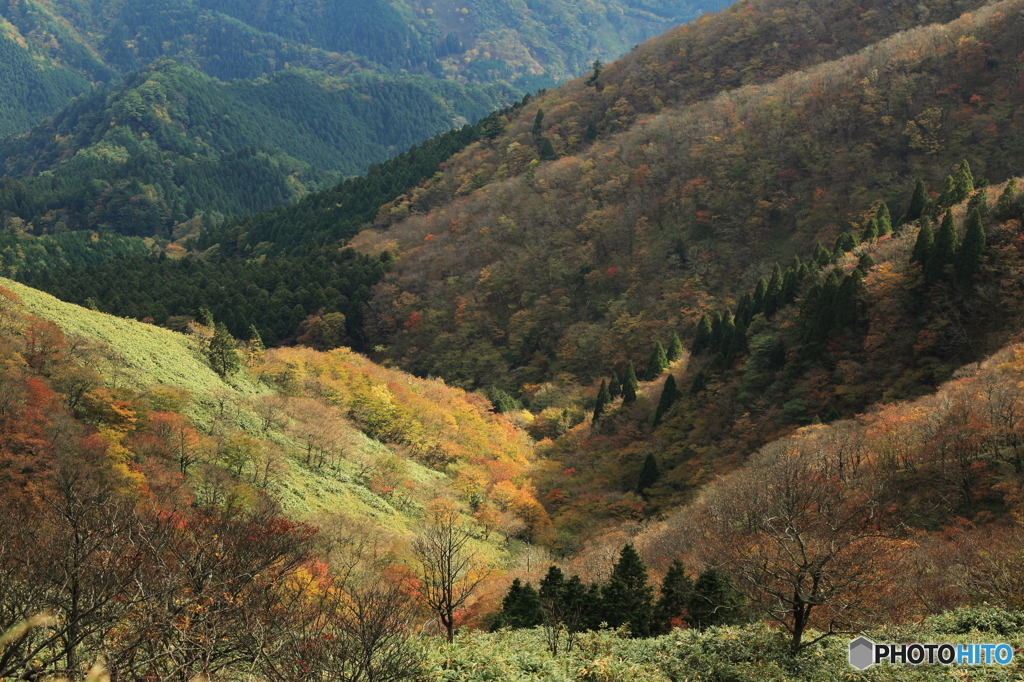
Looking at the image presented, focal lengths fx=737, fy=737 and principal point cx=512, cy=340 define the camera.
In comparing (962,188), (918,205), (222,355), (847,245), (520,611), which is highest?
(918,205)

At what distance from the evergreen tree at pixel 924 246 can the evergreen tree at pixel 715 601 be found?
Result: 1639 inches

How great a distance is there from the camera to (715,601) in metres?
34.4

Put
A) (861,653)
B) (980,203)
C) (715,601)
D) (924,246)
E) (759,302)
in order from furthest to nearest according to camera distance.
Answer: (759,302), (980,203), (924,246), (715,601), (861,653)

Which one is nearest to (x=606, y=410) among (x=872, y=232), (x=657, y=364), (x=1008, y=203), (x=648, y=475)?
(x=657, y=364)

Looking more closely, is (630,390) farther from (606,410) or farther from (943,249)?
(943,249)

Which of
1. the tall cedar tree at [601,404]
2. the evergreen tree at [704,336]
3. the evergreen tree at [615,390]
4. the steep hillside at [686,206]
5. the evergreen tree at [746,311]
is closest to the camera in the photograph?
the evergreen tree at [746,311]

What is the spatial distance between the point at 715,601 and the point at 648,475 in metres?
38.9

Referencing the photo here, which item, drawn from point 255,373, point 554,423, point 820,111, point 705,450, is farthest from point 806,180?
point 255,373

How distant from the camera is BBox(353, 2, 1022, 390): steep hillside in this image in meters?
108

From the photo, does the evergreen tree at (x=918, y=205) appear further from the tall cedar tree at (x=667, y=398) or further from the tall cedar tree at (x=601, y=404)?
the tall cedar tree at (x=601, y=404)

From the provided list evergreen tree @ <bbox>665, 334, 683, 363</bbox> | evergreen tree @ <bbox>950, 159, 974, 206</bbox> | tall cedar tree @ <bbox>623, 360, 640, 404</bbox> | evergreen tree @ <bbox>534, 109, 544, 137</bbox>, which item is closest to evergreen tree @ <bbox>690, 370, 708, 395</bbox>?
tall cedar tree @ <bbox>623, 360, 640, 404</bbox>

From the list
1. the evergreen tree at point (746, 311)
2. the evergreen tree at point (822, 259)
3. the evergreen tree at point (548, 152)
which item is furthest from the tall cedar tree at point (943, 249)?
the evergreen tree at point (548, 152)

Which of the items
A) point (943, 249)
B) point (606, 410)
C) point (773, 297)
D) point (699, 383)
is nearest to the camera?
point (943, 249)

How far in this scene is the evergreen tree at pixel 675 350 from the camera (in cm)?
9954
